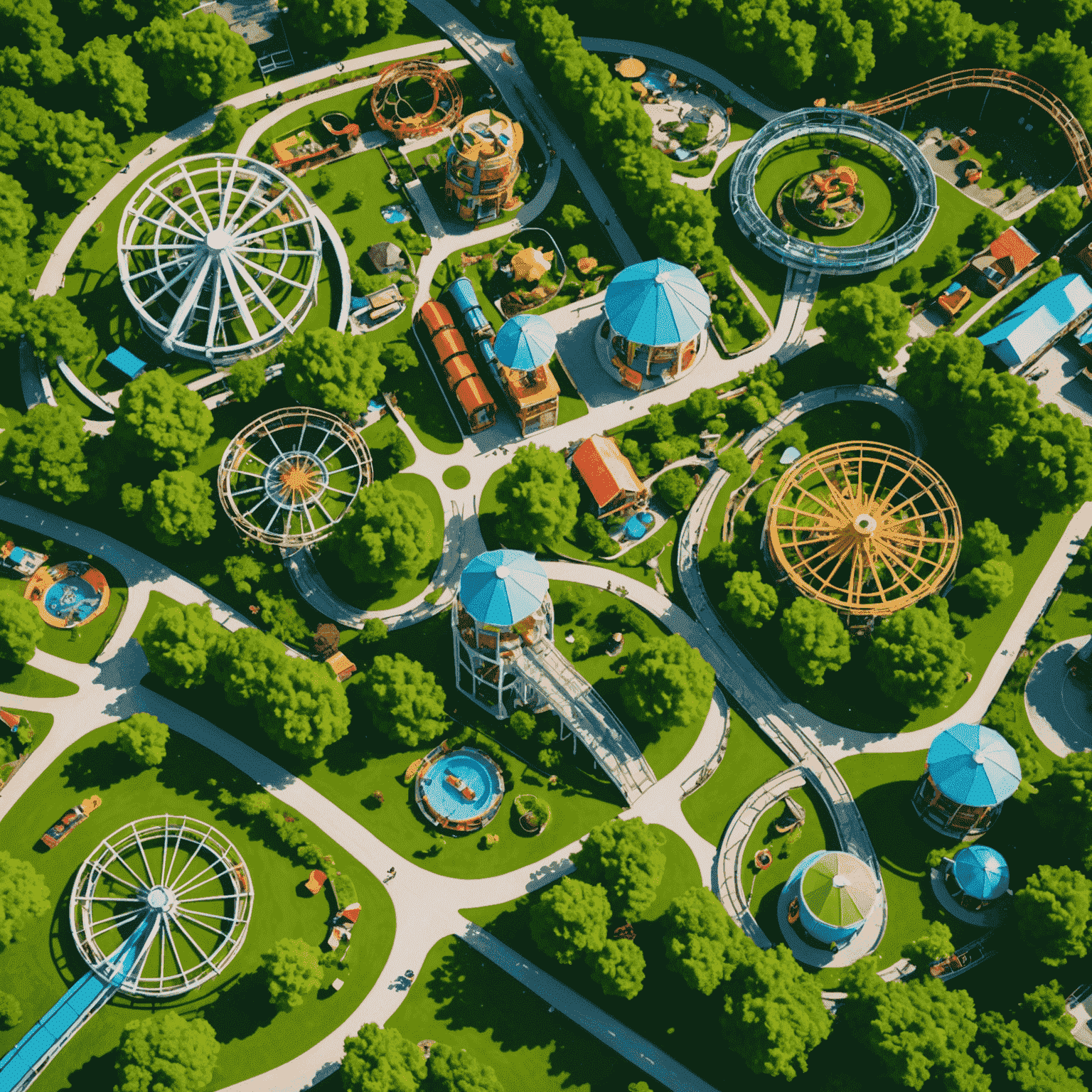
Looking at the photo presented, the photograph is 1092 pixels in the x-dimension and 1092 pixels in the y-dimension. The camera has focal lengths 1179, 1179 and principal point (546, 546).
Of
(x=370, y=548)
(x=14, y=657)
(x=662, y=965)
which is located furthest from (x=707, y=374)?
(x=14, y=657)

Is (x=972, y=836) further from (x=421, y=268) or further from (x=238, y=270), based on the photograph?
(x=238, y=270)

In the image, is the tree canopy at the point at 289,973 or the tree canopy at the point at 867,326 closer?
the tree canopy at the point at 289,973

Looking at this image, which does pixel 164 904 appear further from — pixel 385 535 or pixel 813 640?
pixel 813 640

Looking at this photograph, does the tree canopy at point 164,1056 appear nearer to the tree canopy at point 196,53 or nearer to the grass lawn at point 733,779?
the grass lawn at point 733,779

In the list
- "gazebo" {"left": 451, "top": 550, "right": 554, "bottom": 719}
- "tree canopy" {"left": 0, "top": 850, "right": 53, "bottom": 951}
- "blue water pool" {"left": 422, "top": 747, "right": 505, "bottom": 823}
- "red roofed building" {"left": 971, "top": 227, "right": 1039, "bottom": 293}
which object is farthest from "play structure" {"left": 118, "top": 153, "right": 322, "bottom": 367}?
"red roofed building" {"left": 971, "top": 227, "right": 1039, "bottom": 293}

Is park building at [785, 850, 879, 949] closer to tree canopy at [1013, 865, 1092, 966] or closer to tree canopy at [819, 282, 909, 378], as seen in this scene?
tree canopy at [1013, 865, 1092, 966]

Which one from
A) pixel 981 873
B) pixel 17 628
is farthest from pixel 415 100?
pixel 981 873

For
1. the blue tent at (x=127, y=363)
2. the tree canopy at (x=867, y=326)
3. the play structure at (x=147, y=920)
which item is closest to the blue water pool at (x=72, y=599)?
the blue tent at (x=127, y=363)
